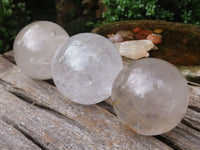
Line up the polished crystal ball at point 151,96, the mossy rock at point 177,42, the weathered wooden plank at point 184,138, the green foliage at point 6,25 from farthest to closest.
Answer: the green foliage at point 6,25, the mossy rock at point 177,42, the weathered wooden plank at point 184,138, the polished crystal ball at point 151,96

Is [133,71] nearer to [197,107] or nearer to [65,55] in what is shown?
[65,55]

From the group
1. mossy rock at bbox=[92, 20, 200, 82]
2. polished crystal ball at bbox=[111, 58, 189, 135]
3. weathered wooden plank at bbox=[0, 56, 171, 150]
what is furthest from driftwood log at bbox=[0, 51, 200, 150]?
mossy rock at bbox=[92, 20, 200, 82]

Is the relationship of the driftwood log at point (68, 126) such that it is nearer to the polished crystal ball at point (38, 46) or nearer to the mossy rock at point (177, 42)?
the polished crystal ball at point (38, 46)

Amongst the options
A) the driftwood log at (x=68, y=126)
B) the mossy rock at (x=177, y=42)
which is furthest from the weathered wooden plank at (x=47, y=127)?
the mossy rock at (x=177, y=42)

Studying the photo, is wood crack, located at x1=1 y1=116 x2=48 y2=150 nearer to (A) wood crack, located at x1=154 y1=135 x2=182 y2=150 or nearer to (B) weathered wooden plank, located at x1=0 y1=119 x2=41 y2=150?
(B) weathered wooden plank, located at x1=0 y1=119 x2=41 y2=150

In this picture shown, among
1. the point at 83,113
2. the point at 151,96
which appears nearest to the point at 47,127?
the point at 83,113

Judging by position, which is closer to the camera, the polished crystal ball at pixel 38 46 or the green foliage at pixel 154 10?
the polished crystal ball at pixel 38 46

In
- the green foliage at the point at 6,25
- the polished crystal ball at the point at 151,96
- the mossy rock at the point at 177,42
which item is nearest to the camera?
the polished crystal ball at the point at 151,96
